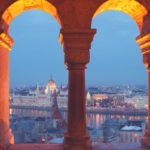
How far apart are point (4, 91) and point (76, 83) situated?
1664 mm

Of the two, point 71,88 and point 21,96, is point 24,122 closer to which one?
point 21,96

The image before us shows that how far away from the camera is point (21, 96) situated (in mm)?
40594

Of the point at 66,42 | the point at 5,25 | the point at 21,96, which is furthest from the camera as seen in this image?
the point at 21,96

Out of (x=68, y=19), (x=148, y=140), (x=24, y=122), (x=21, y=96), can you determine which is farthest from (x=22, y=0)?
(x=21, y=96)

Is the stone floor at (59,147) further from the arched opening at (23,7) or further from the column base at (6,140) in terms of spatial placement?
the arched opening at (23,7)

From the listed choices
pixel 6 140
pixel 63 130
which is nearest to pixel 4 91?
pixel 6 140

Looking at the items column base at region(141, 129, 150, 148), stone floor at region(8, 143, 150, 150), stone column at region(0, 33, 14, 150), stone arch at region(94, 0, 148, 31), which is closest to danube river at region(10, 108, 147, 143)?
stone floor at region(8, 143, 150, 150)

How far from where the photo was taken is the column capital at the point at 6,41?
767 cm

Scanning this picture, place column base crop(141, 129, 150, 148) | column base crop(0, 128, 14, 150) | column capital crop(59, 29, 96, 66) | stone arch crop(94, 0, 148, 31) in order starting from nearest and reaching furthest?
Result: column capital crop(59, 29, 96, 66) → column base crop(0, 128, 14, 150) → stone arch crop(94, 0, 148, 31) → column base crop(141, 129, 150, 148)

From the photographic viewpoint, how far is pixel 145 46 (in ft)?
26.6

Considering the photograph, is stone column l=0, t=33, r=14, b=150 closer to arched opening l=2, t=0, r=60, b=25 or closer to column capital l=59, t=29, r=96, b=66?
arched opening l=2, t=0, r=60, b=25

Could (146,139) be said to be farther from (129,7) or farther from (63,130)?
(63,130)

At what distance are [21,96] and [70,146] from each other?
3360cm

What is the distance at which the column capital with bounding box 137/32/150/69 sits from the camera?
7.94 metres
